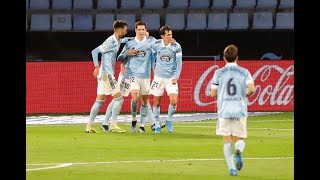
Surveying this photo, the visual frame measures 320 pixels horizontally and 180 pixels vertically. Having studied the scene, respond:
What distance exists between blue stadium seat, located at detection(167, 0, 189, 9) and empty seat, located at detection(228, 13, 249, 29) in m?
1.63

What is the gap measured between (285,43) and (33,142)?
15725 millimetres

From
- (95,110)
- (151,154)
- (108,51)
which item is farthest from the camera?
(108,51)

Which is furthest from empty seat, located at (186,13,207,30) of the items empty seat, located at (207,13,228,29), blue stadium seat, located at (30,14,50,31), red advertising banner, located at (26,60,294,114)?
blue stadium seat, located at (30,14,50,31)

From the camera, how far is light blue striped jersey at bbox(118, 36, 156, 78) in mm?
22734

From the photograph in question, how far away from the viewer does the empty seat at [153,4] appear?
35562 mm

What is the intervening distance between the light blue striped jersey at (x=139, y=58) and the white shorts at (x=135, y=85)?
0.09 m

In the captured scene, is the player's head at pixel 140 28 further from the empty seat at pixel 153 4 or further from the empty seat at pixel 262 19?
the empty seat at pixel 153 4

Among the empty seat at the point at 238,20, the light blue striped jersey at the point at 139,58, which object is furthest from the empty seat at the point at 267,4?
the light blue striped jersey at the point at 139,58

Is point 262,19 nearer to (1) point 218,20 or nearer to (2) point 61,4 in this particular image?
(1) point 218,20

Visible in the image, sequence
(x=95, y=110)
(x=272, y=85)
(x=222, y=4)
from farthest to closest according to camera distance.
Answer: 1. (x=222, y=4)
2. (x=272, y=85)
3. (x=95, y=110)

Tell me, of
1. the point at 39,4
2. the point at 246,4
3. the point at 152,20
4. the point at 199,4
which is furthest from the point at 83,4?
the point at 246,4

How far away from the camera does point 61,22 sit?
3509 cm

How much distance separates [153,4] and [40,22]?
3873 mm
